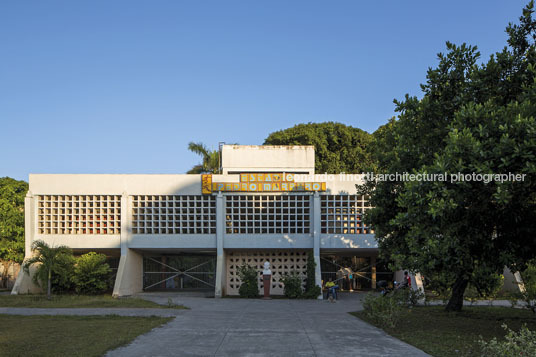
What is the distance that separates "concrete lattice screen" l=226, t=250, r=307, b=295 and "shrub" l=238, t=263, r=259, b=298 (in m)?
1.25

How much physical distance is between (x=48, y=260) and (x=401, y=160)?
16465 millimetres

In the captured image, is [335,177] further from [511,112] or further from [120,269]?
[511,112]

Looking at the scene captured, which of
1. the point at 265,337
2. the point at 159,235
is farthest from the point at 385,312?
the point at 159,235

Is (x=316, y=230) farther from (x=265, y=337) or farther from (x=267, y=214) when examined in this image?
(x=265, y=337)

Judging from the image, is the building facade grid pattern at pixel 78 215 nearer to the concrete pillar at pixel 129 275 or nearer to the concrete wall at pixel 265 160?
the concrete pillar at pixel 129 275

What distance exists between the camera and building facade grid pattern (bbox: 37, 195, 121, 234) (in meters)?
25.4

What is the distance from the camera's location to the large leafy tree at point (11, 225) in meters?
30.0

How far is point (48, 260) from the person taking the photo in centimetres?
2161

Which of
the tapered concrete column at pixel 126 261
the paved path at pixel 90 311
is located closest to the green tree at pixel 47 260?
the tapered concrete column at pixel 126 261

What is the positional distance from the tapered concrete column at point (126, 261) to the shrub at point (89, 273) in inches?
32.2

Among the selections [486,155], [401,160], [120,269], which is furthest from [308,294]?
[486,155]

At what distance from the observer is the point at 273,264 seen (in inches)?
1040

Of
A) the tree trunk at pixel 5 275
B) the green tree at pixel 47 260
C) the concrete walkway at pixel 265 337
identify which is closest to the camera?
the concrete walkway at pixel 265 337

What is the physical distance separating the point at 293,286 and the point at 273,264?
254cm
